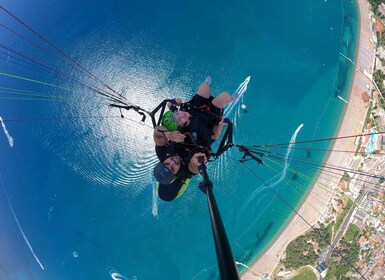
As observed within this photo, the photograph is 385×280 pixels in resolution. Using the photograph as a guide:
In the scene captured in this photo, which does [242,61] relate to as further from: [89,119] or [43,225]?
[43,225]

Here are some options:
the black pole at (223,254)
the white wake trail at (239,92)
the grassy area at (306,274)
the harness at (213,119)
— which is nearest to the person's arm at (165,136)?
the harness at (213,119)

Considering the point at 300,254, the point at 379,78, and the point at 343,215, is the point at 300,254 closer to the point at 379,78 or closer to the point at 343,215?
the point at 343,215

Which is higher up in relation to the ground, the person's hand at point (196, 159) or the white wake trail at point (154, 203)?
the person's hand at point (196, 159)

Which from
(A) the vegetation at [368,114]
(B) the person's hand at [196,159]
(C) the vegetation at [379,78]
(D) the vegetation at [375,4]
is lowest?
(B) the person's hand at [196,159]

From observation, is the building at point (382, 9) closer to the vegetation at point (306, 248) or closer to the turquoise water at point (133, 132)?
the turquoise water at point (133, 132)

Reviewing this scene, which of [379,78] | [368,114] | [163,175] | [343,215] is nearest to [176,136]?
[163,175]
